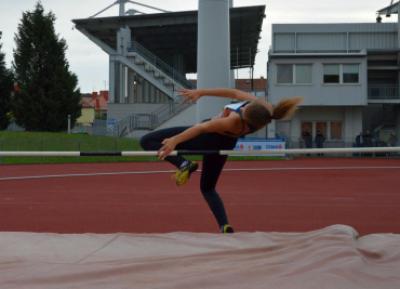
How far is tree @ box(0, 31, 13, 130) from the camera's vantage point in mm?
35469

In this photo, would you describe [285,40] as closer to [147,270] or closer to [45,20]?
[45,20]

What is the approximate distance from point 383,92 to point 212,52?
18.2 m

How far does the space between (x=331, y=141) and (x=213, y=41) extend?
14.9 m

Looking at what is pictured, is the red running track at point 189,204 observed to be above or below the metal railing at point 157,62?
below

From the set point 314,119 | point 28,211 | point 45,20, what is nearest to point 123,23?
point 45,20

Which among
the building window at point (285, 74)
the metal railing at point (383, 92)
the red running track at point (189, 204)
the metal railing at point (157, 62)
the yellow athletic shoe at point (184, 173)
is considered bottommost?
the red running track at point (189, 204)

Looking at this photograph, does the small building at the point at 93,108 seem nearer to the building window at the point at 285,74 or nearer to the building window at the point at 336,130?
the building window at the point at 285,74

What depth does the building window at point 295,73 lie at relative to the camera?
33.3m

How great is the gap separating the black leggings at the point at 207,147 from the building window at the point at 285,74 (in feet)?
94.0

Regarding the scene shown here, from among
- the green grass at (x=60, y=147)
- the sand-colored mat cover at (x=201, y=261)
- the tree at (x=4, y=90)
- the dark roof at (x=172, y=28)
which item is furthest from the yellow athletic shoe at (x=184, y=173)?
the tree at (x=4, y=90)

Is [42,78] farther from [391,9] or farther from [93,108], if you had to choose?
[93,108]

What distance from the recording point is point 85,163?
22.3 m

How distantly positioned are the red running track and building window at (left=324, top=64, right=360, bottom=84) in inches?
744

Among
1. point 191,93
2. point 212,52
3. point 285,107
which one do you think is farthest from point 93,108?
point 285,107
